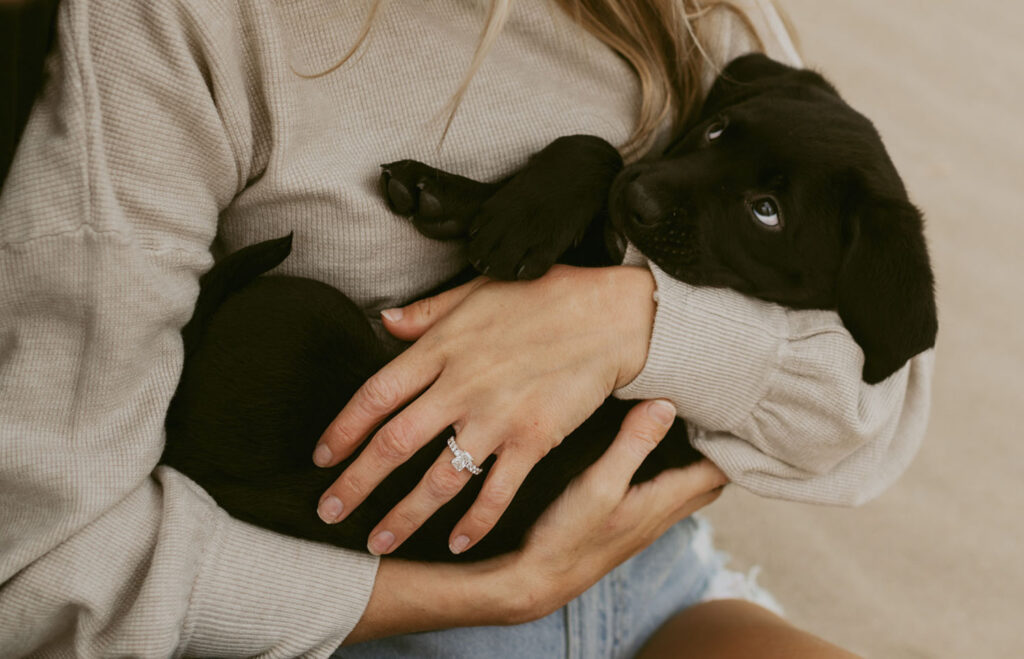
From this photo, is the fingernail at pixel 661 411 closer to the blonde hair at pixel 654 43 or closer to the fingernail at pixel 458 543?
the fingernail at pixel 458 543

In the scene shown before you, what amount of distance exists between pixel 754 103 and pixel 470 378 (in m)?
0.68

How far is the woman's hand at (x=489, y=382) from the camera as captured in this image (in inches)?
42.7

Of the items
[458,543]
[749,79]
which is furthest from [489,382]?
[749,79]

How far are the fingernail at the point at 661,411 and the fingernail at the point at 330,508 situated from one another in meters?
0.49

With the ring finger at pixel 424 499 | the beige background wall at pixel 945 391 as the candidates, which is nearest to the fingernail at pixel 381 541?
the ring finger at pixel 424 499

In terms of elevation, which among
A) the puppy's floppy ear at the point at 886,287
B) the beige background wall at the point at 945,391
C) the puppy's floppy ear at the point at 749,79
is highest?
the puppy's floppy ear at the point at 749,79

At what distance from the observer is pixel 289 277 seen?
3.63 ft

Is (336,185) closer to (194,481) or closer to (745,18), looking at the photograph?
(194,481)

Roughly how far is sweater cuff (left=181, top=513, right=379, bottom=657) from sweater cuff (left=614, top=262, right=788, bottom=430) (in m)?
0.52

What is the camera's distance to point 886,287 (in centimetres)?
118

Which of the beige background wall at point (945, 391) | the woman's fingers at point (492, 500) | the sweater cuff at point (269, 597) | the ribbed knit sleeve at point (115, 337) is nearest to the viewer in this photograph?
the ribbed knit sleeve at point (115, 337)

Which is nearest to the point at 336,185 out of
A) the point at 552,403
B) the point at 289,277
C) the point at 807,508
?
the point at 289,277

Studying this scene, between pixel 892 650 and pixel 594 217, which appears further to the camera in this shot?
pixel 892 650

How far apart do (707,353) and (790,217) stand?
0.96 feet
